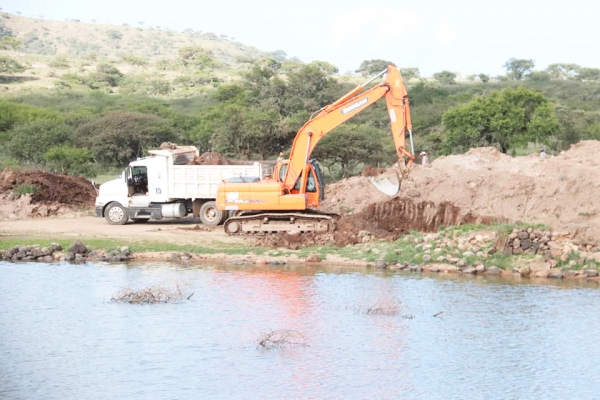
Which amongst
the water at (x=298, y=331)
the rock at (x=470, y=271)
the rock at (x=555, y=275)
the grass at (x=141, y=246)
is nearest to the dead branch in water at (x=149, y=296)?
the water at (x=298, y=331)

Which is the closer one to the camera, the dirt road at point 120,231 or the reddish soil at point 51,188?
the dirt road at point 120,231

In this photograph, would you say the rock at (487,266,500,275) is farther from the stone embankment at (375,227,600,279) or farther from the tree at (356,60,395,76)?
the tree at (356,60,395,76)

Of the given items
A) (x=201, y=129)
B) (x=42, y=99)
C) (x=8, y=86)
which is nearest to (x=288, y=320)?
(x=201, y=129)

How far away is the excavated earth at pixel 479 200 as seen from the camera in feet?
89.0

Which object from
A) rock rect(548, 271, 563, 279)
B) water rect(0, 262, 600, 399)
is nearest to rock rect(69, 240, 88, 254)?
water rect(0, 262, 600, 399)

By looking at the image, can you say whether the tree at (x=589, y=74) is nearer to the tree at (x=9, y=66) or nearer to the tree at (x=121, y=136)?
the tree at (x=9, y=66)

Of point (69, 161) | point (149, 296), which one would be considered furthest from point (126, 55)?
point (149, 296)

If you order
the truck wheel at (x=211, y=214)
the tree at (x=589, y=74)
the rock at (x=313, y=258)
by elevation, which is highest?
the tree at (x=589, y=74)

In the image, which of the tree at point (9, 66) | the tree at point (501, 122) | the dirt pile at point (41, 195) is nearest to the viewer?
the dirt pile at point (41, 195)

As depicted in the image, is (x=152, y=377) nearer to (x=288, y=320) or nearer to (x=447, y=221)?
(x=288, y=320)

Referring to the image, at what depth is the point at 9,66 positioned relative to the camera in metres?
90.9

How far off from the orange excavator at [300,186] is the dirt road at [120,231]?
96cm

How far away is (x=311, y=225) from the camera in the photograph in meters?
29.2

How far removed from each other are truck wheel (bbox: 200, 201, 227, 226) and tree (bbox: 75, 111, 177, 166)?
2038cm
